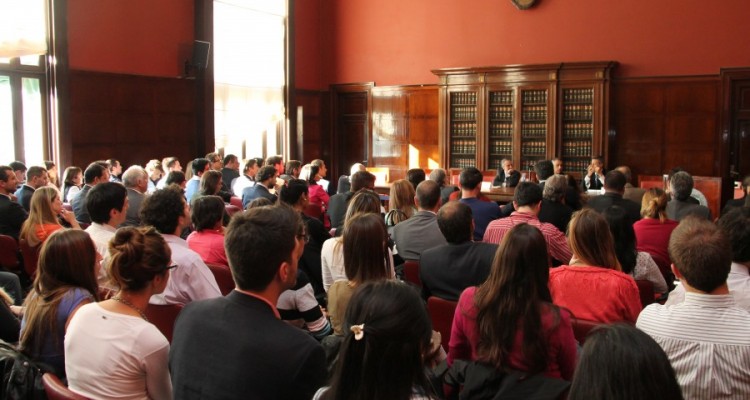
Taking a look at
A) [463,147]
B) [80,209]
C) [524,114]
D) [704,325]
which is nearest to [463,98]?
[463,147]

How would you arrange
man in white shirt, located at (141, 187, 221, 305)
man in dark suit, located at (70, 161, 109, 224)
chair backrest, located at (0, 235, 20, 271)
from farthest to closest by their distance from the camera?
man in dark suit, located at (70, 161, 109, 224) → chair backrest, located at (0, 235, 20, 271) → man in white shirt, located at (141, 187, 221, 305)

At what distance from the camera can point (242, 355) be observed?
1.83 metres

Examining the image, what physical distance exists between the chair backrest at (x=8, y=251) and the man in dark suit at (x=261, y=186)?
8.54ft

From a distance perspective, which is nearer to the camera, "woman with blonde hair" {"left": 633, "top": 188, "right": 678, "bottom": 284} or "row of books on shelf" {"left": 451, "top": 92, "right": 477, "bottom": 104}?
"woman with blonde hair" {"left": 633, "top": 188, "right": 678, "bottom": 284}

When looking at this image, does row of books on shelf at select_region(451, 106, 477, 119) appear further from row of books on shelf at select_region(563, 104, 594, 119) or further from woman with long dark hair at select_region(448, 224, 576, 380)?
woman with long dark hair at select_region(448, 224, 576, 380)

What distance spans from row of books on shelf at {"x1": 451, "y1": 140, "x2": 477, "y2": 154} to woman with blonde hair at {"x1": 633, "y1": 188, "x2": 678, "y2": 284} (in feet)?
26.2

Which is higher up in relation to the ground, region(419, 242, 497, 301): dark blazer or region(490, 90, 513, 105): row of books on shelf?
region(490, 90, 513, 105): row of books on shelf

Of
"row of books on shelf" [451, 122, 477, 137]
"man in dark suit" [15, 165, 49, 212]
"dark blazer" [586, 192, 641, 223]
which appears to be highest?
"row of books on shelf" [451, 122, 477, 137]

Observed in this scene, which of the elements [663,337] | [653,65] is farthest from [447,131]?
[663,337]

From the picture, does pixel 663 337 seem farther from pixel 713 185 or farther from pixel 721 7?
pixel 721 7

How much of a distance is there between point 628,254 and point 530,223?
3.43ft

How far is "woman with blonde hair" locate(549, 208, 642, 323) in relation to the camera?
10.2 feet

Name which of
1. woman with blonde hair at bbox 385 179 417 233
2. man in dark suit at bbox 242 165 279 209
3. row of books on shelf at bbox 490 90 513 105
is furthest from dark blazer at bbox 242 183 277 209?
row of books on shelf at bbox 490 90 513 105

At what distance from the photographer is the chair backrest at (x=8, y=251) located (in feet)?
18.1
